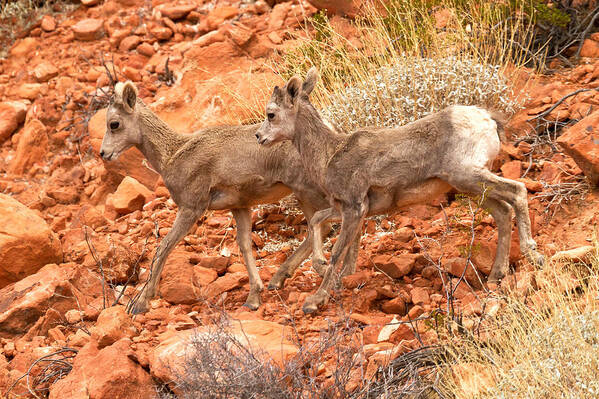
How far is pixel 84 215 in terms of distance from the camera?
1127 cm

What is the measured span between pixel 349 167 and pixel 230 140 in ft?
5.12

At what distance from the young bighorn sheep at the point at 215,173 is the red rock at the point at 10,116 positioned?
6.99 metres

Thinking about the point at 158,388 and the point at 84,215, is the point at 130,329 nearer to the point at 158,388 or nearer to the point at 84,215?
the point at 158,388

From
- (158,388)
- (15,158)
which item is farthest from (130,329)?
(15,158)

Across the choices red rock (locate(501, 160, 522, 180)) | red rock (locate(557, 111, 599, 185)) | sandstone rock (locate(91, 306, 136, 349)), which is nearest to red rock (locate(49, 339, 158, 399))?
sandstone rock (locate(91, 306, 136, 349))

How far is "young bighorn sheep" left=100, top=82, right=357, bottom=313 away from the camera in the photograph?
27.4 ft

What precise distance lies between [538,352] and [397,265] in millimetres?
2680

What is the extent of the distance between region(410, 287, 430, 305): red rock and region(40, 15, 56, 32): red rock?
11.7 m

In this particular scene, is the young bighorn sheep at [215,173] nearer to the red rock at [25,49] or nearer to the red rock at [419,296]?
the red rock at [419,296]

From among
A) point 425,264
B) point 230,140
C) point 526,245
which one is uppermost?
point 230,140

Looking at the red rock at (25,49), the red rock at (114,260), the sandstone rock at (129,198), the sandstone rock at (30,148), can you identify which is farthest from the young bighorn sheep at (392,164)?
the red rock at (25,49)

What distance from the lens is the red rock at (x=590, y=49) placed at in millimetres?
11656

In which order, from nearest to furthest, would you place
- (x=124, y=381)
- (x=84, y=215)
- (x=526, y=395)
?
1. (x=526, y=395)
2. (x=124, y=381)
3. (x=84, y=215)

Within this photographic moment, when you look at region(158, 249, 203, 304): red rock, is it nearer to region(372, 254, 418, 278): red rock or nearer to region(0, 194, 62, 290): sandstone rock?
region(0, 194, 62, 290): sandstone rock
